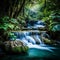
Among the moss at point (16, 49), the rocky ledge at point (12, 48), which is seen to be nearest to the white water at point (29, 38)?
the rocky ledge at point (12, 48)

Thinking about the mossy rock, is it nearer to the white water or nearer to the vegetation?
the white water

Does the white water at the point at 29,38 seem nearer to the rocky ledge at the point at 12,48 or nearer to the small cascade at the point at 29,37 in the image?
the small cascade at the point at 29,37

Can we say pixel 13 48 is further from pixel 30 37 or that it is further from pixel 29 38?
pixel 30 37

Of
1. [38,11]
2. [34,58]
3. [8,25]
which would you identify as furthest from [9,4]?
[38,11]

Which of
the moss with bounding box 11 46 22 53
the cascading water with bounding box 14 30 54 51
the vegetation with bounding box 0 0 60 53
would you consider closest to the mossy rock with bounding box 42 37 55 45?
the cascading water with bounding box 14 30 54 51

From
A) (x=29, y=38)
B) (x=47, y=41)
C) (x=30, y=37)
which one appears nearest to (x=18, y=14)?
(x=30, y=37)

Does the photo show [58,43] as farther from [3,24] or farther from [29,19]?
[29,19]

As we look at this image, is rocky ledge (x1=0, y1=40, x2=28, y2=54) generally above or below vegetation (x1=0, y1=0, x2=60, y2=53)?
below

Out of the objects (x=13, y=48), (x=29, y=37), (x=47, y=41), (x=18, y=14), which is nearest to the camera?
(x=13, y=48)

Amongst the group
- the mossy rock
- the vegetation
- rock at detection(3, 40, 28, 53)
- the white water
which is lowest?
the mossy rock

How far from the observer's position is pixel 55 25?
14.6m

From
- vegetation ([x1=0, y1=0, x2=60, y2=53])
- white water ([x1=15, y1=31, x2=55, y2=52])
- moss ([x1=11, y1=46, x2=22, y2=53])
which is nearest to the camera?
moss ([x1=11, y1=46, x2=22, y2=53])

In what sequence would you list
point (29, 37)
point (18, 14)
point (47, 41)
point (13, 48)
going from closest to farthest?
point (13, 48) < point (47, 41) < point (29, 37) < point (18, 14)

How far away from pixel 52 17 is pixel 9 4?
4.14m
